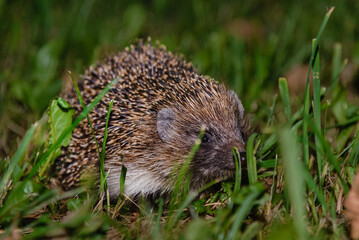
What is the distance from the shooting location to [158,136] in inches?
159

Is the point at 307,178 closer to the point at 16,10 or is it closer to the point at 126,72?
the point at 126,72

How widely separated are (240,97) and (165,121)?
130cm

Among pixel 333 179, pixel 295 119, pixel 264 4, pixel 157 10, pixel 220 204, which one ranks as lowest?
pixel 220 204

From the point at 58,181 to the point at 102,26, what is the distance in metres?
3.70

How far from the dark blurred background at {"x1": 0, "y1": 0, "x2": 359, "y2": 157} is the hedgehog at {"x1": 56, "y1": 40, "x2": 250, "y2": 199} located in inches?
26.8

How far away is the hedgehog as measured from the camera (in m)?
3.86

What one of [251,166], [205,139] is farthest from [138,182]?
[251,166]

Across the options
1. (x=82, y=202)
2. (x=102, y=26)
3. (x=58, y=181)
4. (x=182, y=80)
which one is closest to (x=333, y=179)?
(x=182, y=80)

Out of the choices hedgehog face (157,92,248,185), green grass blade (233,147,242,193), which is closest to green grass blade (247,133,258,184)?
green grass blade (233,147,242,193)

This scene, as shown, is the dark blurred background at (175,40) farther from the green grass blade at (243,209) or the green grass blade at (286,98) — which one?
the green grass blade at (243,209)

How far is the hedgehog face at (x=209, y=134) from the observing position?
12.5 feet

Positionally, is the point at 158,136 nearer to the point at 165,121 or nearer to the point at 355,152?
the point at 165,121

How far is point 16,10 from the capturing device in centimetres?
732

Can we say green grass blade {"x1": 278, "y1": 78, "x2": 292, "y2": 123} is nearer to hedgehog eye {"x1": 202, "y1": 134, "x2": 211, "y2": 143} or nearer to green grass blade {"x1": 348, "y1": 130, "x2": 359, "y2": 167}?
green grass blade {"x1": 348, "y1": 130, "x2": 359, "y2": 167}
